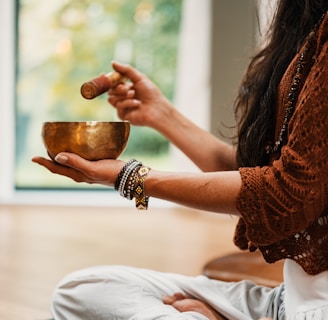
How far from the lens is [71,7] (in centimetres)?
506

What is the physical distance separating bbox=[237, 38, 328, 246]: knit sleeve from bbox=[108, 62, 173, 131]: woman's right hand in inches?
24.4

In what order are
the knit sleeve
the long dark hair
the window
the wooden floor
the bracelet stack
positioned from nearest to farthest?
1. the knit sleeve
2. the bracelet stack
3. the long dark hair
4. the wooden floor
5. the window

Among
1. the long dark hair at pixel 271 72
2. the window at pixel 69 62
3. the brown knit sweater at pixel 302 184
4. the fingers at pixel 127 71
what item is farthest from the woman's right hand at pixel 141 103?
the window at pixel 69 62

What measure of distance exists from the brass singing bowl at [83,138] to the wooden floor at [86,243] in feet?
2.74

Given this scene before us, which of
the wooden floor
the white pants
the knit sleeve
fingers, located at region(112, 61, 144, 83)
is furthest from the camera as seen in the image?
the wooden floor

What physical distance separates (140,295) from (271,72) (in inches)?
21.9

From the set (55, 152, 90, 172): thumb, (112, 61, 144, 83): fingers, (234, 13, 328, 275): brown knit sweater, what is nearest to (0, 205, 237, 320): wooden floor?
(112, 61, 144, 83): fingers

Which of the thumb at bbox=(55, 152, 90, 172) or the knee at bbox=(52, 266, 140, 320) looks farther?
the knee at bbox=(52, 266, 140, 320)

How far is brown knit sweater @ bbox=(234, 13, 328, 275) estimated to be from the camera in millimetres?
1158

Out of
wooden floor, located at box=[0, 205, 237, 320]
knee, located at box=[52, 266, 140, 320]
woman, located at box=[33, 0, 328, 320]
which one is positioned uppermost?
woman, located at box=[33, 0, 328, 320]

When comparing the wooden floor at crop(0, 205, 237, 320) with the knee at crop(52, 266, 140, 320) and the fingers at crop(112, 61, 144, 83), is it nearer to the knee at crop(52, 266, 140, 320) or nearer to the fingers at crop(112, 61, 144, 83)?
the knee at crop(52, 266, 140, 320)

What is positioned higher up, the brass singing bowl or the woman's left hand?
the brass singing bowl

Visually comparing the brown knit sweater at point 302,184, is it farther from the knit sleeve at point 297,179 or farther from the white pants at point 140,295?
the white pants at point 140,295

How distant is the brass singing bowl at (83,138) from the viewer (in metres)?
1.33
